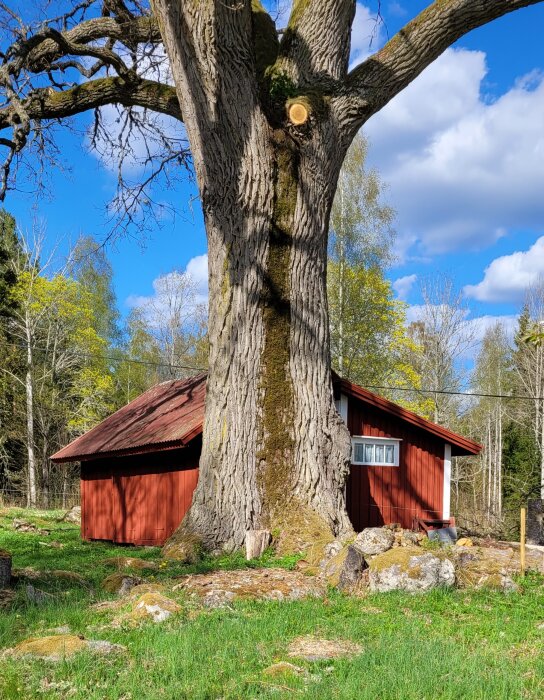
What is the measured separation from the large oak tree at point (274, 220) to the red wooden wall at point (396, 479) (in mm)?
4921

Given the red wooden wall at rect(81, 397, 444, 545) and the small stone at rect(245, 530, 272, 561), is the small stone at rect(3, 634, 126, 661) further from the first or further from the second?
the red wooden wall at rect(81, 397, 444, 545)

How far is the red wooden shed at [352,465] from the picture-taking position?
1497 centimetres

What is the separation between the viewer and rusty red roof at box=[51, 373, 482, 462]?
1444cm

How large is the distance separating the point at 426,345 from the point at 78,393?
16.7m

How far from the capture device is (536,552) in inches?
345

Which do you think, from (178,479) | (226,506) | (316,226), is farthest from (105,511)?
(316,226)

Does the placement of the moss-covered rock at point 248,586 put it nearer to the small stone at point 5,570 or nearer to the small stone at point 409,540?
the small stone at point 409,540

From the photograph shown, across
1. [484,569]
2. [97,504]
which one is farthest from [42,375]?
[484,569]

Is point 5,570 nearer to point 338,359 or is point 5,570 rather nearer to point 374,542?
point 374,542

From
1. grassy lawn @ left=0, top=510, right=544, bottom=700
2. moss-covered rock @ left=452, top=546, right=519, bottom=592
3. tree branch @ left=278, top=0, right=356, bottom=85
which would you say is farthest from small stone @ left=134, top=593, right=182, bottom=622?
tree branch @ left=278, top=0, right=356, bottom=85

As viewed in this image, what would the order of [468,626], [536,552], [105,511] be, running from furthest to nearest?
1. [105,511]
2. [536,552]
3. [468,626]

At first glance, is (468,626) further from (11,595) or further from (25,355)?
(25,355)

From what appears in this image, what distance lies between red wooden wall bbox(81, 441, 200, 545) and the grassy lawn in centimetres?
723

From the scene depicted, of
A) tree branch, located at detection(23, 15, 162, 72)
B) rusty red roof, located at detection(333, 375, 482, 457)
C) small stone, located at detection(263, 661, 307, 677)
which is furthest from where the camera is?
rusty red roof, located at detection(333, 375, 482, 457)
